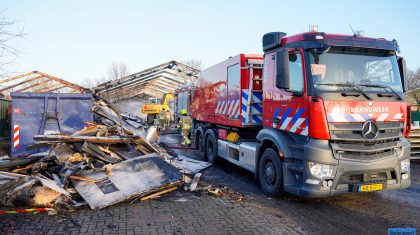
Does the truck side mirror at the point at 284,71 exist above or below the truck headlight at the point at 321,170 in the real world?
above

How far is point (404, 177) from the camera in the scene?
232 inches

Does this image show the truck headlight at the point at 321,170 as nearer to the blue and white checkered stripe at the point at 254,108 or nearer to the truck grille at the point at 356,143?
the truck grille at the point at 356,143

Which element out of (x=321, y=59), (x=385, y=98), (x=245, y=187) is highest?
(x=321, y=59)

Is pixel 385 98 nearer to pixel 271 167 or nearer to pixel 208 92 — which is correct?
pixel 271 167

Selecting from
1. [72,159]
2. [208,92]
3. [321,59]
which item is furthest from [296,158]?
[208,92]

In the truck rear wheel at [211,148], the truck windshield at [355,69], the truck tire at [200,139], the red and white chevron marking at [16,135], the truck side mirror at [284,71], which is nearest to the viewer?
the truck windshield at [355,69]

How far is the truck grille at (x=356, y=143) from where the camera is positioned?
5.43 m

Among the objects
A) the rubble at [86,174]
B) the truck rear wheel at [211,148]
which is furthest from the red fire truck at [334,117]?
the truck rear wheel at [211,148]

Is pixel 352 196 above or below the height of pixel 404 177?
below

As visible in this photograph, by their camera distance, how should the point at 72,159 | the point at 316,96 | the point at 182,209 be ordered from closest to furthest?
1. the point at 316,96
2. the point at 182,209
3. the point at 72,159

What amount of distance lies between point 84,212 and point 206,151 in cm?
606

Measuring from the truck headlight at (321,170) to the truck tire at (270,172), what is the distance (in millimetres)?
878

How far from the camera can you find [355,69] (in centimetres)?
580

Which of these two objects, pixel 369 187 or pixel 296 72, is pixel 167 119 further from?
pixel 369 187
